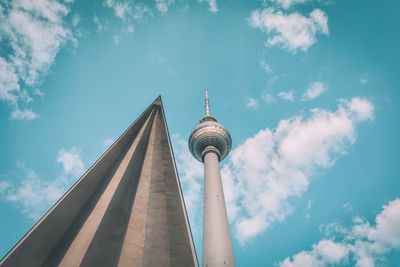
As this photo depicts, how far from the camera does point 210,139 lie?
4872cm

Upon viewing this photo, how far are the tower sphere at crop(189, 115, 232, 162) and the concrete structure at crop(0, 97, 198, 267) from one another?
110 ft

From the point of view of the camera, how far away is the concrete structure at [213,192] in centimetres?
2875

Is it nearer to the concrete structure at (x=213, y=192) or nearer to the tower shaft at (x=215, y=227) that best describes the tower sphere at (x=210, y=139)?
the concrete structure at (x=213, y=192)

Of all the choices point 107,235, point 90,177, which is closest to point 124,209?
point 107,235

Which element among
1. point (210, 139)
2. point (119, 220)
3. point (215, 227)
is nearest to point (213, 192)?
point (215, 227)

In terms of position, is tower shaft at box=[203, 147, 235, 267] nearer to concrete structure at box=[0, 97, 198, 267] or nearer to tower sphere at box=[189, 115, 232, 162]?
tower sphere at box=[189, 115, 232, 162]

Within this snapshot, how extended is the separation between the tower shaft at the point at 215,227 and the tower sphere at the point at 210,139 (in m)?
8.28

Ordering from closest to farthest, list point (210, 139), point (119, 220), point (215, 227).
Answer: point (119, 220)
point (215, 227)
point (210, 139)

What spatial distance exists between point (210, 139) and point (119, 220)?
37.5 meters

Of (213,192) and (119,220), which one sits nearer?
(119,220)

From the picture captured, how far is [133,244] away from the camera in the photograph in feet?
36.7

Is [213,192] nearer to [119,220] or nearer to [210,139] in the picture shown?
[210,139]

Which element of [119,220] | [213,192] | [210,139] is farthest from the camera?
[210,139]

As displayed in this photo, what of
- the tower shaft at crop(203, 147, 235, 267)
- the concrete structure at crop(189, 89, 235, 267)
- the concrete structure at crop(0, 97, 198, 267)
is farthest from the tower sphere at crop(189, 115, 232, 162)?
the concrete structure at crop(0, 97, 198, 267)
